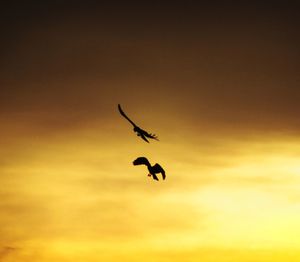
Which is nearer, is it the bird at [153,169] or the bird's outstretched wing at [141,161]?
the bird's outstretched wing at [141,161]

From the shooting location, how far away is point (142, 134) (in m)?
72.0

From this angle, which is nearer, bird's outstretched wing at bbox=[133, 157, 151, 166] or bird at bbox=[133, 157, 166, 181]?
bird's outstretched wing at bbox=[133, 157, 151, 166]

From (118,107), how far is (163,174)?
8.19m

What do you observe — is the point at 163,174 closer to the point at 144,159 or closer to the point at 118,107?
the point at 144,159

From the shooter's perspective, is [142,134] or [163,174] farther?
[163,174]

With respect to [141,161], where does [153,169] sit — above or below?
above

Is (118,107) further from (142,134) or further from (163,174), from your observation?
(163,174)

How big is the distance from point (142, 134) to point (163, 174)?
20.4ft

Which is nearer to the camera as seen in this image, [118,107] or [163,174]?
[118,107]

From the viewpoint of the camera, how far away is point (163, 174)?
7712cm

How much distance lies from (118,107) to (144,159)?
6137 mm

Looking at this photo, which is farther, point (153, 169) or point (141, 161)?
point (153, 169)

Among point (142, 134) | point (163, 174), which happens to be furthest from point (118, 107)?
point (163, 174)

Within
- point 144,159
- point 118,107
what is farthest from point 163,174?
point 118,107
